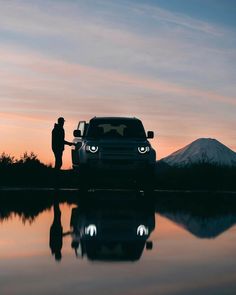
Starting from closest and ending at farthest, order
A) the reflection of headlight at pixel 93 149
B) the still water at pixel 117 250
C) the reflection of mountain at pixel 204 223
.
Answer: the still water at pixel 117 250
the reflection of mountain at pixel 204 223
the reflection of headlight at pixel 93 149

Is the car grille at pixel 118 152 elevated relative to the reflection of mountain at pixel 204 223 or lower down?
elevated

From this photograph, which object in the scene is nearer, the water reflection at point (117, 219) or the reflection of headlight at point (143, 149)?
the water reflection at point (117, 219)

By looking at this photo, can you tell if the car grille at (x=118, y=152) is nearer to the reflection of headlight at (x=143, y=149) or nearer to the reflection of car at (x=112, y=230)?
the reflection of headlight at (x=143, y=149)

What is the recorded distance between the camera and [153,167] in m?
20.9

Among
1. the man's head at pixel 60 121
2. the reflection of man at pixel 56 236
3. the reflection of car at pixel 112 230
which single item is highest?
the man's head at pixel 60 121

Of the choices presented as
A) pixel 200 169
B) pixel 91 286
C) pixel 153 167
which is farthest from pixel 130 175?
pixel 91 286

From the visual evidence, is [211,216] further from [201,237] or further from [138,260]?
[138,260]

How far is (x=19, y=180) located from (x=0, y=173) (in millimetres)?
865

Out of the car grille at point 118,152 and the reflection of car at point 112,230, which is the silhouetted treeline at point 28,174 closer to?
the car grille at point 118,152

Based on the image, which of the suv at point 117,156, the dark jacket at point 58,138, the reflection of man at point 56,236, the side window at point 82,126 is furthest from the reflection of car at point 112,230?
Answer: the dark jacket at point 58,138

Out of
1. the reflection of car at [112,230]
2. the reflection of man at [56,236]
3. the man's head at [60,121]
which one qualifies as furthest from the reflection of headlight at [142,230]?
the man's head at [60,121]

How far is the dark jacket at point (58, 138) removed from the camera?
2530 cm

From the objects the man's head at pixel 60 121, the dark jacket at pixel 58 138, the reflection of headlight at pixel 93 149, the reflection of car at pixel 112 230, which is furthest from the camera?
the man's head at pixel 60 121

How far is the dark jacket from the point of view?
83.0ft
